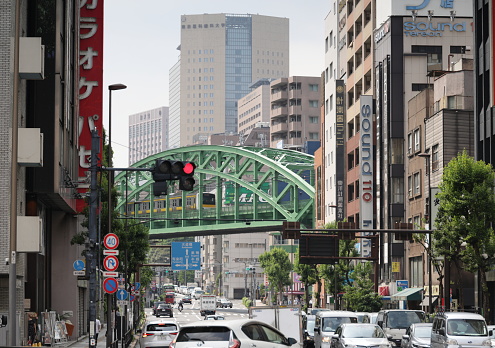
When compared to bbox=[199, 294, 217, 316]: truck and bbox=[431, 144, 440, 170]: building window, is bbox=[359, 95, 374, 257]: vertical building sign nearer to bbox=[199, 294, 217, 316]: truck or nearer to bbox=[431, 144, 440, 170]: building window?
bbox=[431, 144, 440, 170]: building window

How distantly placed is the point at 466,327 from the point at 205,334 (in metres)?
14.9

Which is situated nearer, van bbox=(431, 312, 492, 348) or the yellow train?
van bbox=(431, 312, 492, 348)

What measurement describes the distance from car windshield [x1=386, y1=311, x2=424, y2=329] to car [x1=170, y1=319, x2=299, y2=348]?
79.2ft

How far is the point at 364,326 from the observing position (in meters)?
34.1

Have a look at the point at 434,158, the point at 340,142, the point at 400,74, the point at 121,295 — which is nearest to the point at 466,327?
the point at 121,295

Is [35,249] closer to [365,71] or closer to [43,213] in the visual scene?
[43,213]

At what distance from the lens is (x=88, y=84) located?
170ft

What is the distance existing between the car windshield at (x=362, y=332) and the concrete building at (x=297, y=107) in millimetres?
154664

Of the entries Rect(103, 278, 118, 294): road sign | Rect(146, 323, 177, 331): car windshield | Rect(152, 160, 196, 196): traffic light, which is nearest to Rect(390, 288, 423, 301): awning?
Rect(146, 323, 177, 331): car windshield

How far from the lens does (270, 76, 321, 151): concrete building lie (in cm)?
Result: 19112

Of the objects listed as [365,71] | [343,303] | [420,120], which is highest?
[365,71]

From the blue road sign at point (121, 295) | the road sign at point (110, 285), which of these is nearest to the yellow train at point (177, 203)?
the blue road sign at point (121, 295)

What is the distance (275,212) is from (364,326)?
327ft

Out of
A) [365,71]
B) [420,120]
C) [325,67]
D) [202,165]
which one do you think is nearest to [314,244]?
[420,120]
